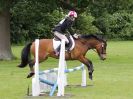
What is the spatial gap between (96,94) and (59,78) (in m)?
1.41

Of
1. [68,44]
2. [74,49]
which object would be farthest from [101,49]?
[68,44]

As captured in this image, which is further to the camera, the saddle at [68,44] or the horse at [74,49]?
the horse at [74,49]

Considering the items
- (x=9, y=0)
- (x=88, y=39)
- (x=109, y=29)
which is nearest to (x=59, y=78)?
(x=88, y=39)

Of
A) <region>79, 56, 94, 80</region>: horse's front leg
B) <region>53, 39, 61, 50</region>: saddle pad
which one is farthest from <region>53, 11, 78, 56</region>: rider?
<region>79, 56, 94, 80</region>: horse's front leg

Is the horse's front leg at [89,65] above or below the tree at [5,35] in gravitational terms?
above

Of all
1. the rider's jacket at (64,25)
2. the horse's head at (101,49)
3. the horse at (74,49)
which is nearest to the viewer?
the rider's jacket at (64,25)

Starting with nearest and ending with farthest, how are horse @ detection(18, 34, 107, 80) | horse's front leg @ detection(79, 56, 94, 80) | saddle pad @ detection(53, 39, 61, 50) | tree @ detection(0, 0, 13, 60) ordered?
horse's front leg @ detection(79, 56, 94, 80) < saddle pad @ detection(53, 39, 61, 50) < horse @ detection(18, 34, 107, 80) < tree @ detection(0, 0, 13, 60)

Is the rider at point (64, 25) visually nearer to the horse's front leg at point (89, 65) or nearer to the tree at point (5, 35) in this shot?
the horse's front leg at point (89, 65)

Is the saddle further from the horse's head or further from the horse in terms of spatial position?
the horse's head

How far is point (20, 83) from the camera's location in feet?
61.4

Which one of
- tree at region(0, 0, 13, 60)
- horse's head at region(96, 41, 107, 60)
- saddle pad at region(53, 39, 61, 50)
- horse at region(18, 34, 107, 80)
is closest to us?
saddle pad at region(53, 39, 61, 50)

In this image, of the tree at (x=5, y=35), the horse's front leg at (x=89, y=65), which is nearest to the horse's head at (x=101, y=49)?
the horse's front leg at (x=89, y=65)

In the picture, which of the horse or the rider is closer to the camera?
the rider

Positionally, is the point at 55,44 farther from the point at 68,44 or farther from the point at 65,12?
the point at 65,12
